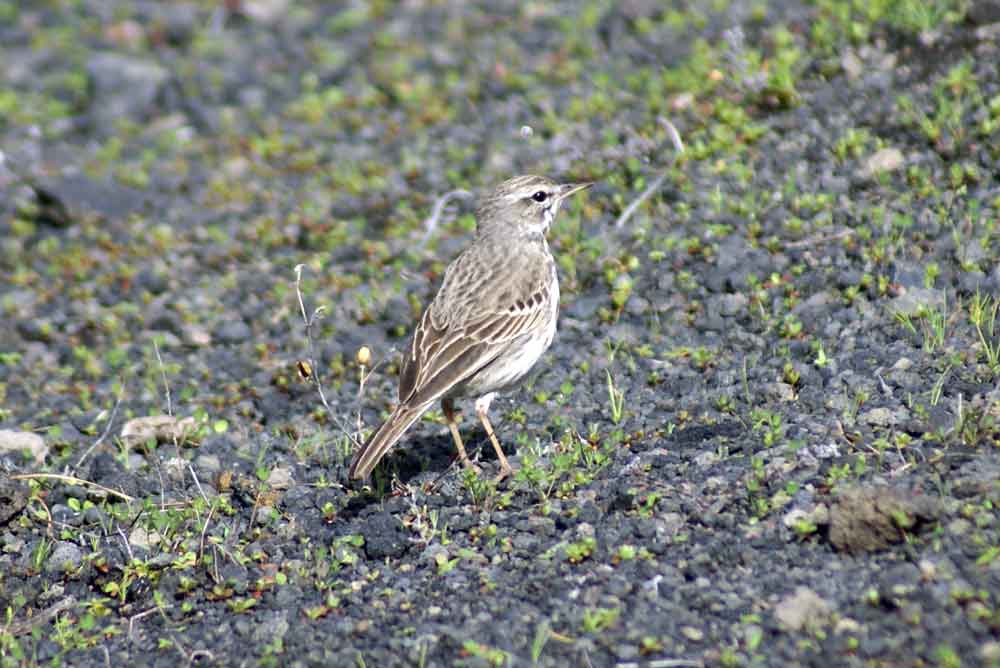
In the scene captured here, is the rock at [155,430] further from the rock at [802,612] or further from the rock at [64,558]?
the rock at [802,612]

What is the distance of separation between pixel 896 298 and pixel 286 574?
4.37 metres

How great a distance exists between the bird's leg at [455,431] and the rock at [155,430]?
183cm

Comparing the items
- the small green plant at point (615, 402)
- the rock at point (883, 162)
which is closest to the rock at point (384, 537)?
the small green plant at point (615, 402)

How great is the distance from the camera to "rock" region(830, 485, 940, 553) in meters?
6.35

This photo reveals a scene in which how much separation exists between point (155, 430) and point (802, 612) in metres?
4.87

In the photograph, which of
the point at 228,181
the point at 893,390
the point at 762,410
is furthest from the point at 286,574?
the point at 228,181

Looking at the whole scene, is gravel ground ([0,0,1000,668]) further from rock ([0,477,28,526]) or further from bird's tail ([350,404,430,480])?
bird's tail ([350,404,430,480])

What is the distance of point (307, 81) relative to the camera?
1500cm

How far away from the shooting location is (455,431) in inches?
330

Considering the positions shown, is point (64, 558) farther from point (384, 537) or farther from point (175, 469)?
point (384, 537)

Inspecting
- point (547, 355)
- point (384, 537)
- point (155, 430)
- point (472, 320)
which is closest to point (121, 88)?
point (155, 430)

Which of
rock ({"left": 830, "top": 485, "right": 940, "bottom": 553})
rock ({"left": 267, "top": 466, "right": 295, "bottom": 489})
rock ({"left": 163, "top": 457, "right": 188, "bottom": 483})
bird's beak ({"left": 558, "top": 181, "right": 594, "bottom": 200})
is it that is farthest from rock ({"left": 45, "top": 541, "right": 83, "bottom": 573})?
rock ({"left": 830, "top": 485, "right": 940, "bottom": 553})

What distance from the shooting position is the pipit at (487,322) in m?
7.95

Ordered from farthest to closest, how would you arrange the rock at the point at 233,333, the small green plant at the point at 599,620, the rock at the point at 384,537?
the rock at the point at 233,333
the rock at the point at 384,537
the small green plant at the point at 599,620
